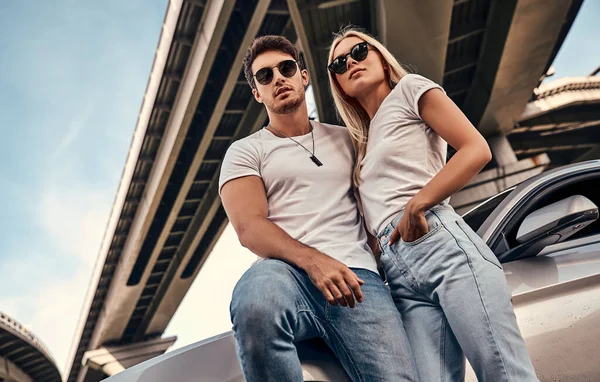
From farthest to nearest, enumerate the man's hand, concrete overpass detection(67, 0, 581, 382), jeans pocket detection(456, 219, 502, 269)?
concrete overpass detection(67, 0, 581, 382), jeans pocket detection(456, 219, 502, 269), the man's hand

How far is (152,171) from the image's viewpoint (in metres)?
18.8

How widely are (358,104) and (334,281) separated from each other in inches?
42.2

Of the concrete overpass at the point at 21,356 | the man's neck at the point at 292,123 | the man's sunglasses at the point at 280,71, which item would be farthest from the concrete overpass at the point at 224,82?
the man's neck at the point at 292,123

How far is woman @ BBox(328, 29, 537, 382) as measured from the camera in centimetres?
158

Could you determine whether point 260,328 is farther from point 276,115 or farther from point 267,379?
point 276,115

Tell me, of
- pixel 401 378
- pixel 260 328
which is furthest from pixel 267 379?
pixel 401 378

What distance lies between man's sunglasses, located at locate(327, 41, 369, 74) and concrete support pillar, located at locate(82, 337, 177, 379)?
29.0m

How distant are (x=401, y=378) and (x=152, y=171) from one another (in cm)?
1821

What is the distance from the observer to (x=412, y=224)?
1691mm

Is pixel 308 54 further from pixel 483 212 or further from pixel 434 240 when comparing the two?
pixel 434 240

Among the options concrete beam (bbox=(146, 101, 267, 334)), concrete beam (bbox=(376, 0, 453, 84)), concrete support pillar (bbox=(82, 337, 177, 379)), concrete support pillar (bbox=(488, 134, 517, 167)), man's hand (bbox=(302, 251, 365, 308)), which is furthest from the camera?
concrete support pillar (bbox=(82, 337, 177, 379))

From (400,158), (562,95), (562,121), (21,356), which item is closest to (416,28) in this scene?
(400,158)

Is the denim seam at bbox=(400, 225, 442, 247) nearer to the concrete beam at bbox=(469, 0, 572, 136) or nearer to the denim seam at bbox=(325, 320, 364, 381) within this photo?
the denim seam at bbox=(325, 320, 364, 381)

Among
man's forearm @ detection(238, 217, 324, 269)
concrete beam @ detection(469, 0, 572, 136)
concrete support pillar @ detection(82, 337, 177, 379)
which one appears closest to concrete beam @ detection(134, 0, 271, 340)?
concrete support pillar @ detection(82, 337, 177, 379)
